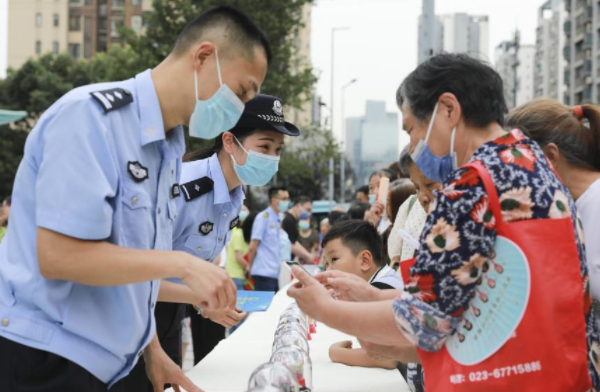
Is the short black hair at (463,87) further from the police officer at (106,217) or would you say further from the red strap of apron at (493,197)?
the police officer at (106,217)

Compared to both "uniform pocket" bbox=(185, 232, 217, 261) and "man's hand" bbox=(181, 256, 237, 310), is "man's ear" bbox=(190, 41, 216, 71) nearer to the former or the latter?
"man's hand" bbox=(181, 256, 237, 310)

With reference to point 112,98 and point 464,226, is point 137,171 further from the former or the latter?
point 464,226

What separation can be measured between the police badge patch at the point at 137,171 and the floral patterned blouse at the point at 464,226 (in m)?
0.73

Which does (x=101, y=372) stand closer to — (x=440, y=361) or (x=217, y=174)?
(x=440, y=361)

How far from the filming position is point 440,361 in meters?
2.00

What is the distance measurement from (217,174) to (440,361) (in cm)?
174

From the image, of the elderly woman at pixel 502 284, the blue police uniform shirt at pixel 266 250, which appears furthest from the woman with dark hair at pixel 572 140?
the blue police uniform shirt at pixel 266 250

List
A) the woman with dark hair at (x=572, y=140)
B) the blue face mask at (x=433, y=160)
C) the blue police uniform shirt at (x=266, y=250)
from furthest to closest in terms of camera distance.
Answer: the blue police uniform shirt at (x=266, y=250) < the woman with dark hair at (x=572, y=140) < the blue face mask at (x=433, y=160)

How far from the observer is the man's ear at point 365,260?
4.28 meters

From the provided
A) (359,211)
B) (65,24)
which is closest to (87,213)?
(359,211)

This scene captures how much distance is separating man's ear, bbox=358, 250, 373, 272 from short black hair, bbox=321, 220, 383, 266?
0.04 meters

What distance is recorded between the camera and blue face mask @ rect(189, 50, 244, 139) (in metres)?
2.12

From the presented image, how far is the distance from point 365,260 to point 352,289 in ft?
5.99

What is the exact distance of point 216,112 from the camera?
2.18m
